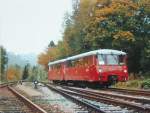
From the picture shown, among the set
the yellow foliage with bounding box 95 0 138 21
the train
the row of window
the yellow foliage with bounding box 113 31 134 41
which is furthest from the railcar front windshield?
the yellow foliage with bounding box 95 0 138 21

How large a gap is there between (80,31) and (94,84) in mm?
37684

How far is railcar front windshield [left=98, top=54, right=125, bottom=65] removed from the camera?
34.9 m

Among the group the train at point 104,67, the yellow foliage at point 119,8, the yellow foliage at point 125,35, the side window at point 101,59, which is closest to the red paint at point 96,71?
the train at point 104,67

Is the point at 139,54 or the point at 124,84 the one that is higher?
the point at 139,54

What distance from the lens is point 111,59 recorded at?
35.2 meters

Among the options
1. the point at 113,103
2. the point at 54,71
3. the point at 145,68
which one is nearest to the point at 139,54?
the point at 145,68

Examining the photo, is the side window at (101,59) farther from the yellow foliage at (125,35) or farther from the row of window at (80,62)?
the yellow foliage at (125,35)

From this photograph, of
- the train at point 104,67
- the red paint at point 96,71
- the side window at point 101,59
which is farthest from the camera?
the side window at point 101,59

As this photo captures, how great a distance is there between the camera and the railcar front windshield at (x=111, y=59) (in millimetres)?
34938

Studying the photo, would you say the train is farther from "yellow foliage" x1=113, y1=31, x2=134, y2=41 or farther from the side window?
"yellow foliage" x1=113, y1=31, x2=134, y2=41

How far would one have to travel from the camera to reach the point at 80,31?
7412 centimetres

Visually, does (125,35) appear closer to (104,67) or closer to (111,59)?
(111,59)

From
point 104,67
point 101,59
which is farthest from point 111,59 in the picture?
point 104,67

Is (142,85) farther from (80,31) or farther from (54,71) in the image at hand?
(80,31)
